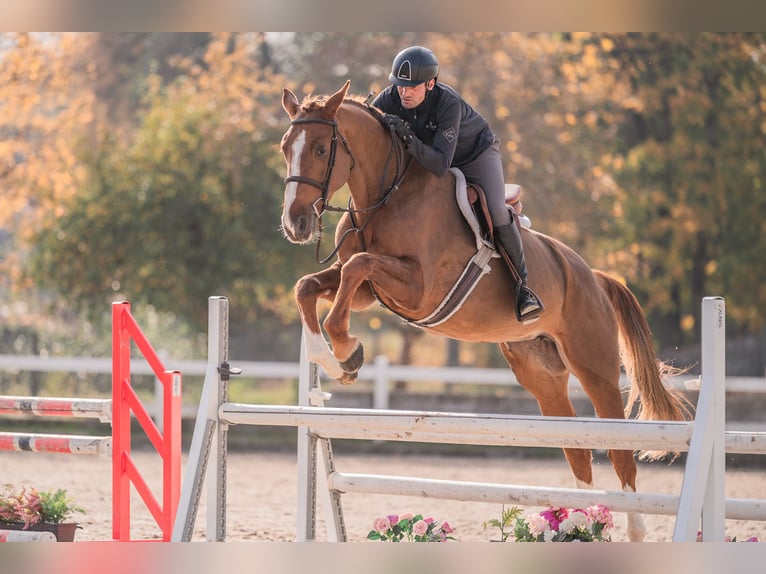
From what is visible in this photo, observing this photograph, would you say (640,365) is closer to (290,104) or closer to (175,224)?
(290,104)

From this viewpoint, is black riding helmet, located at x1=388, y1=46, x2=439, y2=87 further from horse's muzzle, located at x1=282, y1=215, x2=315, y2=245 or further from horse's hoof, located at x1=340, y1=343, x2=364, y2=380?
horse's hoof, located at x1=340, y1=343, x2=364, y2=380

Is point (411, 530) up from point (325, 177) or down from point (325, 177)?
down

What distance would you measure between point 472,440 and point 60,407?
1979mm

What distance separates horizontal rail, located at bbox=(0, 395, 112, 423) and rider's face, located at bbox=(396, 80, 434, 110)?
75.3 inches

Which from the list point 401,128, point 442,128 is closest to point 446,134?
point 442,128

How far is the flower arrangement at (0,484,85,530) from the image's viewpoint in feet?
16.1

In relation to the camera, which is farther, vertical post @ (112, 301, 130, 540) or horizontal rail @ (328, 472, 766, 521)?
vertical post @ (112, 301, 130, 540)

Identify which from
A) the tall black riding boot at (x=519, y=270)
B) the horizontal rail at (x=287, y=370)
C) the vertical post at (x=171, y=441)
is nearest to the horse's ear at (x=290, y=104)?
the tall black riding boot at (x=519, y=270)

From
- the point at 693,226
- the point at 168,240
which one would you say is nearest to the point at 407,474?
the point at 168,240

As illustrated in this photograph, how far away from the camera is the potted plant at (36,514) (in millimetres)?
4898

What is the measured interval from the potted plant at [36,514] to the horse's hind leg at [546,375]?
233cm

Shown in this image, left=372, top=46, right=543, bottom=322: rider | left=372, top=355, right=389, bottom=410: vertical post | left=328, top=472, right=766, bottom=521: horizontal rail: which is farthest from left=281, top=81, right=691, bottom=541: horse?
left=372, top=355, right=389, bottom=410: vertical post

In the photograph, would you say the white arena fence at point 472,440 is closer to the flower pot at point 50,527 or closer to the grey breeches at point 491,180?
the flower pot at point 50,527

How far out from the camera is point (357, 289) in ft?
14.4
